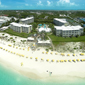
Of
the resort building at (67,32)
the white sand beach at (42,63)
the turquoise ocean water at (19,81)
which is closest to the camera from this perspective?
the turquoise ocean water at (19,81)

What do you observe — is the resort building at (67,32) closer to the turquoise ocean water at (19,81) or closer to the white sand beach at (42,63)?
the white sand beach at (42,63)

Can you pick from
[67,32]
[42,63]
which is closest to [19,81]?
[42,63]

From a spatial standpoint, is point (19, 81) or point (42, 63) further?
point (42, 63)

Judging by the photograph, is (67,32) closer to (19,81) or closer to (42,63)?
(42,63)

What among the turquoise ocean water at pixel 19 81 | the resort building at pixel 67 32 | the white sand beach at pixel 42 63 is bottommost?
the turquoise ocean water at pixel 19 81

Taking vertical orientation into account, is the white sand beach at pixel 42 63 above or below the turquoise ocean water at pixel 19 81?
above

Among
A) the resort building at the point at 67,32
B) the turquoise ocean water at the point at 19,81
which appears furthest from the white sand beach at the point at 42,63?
the resort building at the point at 67,32

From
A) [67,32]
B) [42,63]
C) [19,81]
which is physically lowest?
[19,81]

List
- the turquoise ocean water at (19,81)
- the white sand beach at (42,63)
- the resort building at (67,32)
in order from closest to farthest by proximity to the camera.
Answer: the turquoise ocean water at (19,81)
the white sand beach at (42,63)
the resort building at (67,32)

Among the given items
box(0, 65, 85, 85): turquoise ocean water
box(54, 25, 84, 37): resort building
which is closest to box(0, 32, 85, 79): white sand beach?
box(0, 65, 85, 85): turquoise ocean water
